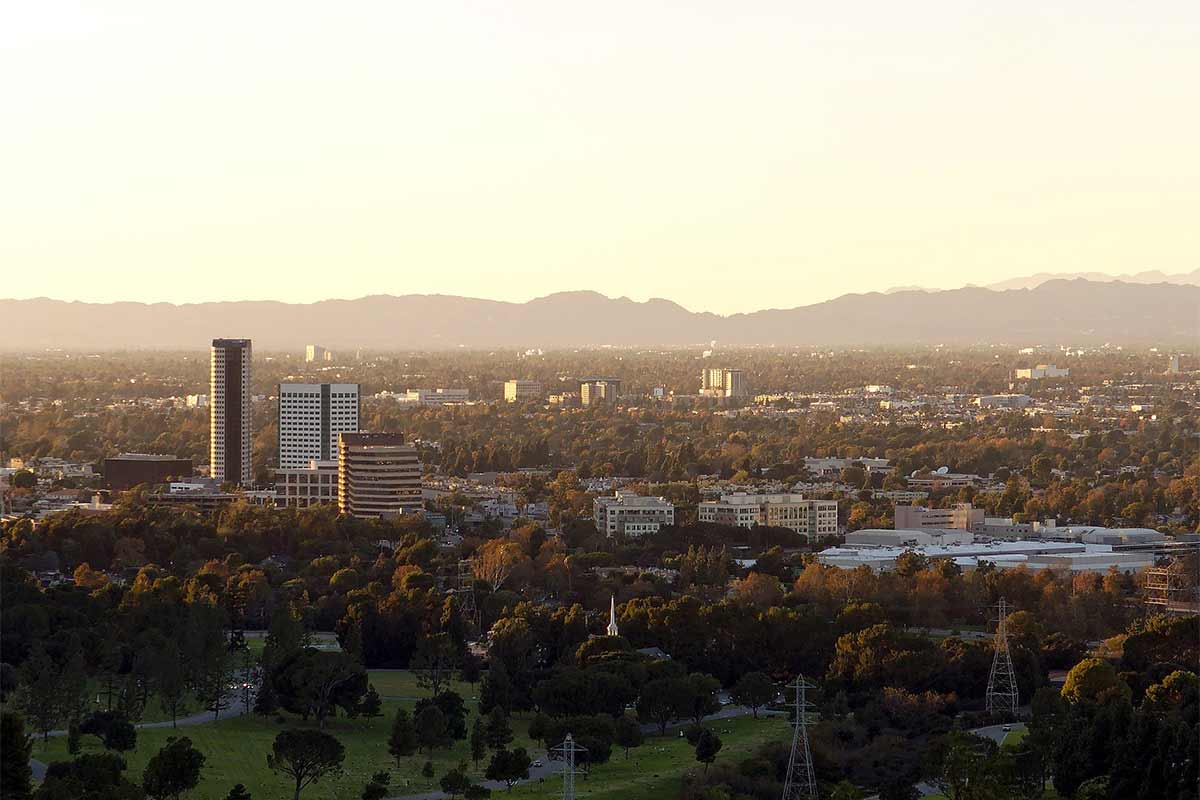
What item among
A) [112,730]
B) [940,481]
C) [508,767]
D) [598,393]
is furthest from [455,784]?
[598,393]

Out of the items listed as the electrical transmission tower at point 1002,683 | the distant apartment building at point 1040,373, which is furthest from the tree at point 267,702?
the distant apartment building at point 1040,373

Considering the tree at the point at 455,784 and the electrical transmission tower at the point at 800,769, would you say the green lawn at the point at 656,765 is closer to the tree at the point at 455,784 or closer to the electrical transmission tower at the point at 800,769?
the tree at the point at 455,784

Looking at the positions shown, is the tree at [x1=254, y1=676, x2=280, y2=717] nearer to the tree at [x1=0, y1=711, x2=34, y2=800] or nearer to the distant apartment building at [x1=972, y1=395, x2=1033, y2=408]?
the tree at [x1=0, y1=711, x2=34, y2=800]

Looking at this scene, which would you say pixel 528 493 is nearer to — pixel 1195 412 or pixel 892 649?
pixel 892 649

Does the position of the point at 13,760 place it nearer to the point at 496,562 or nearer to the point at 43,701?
the point at 43,701

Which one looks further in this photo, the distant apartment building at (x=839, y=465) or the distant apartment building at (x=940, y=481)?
the distant apartment building at (x=839, y=465)

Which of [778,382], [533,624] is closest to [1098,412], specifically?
[778,382]

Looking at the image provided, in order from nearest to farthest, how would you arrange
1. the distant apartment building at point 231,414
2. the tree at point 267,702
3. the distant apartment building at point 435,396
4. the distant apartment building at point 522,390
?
the tree at point 267,702, the distant apartment building at point 231,414, the distant apartment building at point 435,396, the distant apartment building at point 522,390

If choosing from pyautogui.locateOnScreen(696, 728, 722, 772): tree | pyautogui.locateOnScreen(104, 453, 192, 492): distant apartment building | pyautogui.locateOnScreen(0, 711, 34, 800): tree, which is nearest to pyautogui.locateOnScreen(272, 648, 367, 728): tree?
pyautogui.locateOnScreen(696, 728, 722, 772): tree

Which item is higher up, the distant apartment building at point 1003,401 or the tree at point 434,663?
the tree at point 434,663
